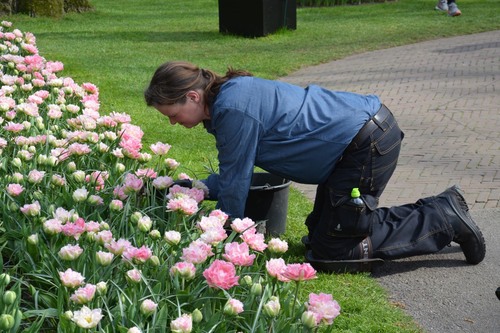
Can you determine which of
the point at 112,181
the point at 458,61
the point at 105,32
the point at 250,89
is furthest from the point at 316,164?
the point at 105,32

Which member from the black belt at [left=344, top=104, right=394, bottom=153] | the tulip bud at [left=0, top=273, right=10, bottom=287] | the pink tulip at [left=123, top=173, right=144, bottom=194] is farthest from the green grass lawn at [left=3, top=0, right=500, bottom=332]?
the tulip bud at [left=0, top=273, right=10, bottom=287]

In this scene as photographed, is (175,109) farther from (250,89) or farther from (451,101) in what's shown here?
(451,101)

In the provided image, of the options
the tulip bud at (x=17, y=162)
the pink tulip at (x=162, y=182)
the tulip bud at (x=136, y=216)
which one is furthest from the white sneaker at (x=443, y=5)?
the tulip bud at (x=136, y=216)

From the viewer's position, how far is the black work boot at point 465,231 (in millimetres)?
4352

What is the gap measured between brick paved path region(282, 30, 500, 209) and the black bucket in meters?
1.00

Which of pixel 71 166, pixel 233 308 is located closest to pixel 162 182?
pixel 71 166

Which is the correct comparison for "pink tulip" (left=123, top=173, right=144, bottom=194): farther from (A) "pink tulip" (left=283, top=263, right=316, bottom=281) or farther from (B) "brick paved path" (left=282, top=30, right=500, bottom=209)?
(B) "brick paved path" (left=282, top=30, right=500, bottom=209)

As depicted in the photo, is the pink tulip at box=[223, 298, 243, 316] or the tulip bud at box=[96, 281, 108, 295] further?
the tulip bud at box=[96, 281, 108, 295]

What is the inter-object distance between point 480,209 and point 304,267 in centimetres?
284

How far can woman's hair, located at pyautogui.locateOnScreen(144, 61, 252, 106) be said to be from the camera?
383 cm

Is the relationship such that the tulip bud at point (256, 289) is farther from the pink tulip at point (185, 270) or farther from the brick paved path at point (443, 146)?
the brick paved path at point (443, 146)

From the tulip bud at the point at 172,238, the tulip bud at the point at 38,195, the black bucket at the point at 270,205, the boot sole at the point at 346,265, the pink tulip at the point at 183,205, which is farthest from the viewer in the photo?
the black bucket at the point at 270,205

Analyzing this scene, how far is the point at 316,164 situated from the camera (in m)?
4.14

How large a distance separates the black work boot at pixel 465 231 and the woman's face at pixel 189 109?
1359 mm
